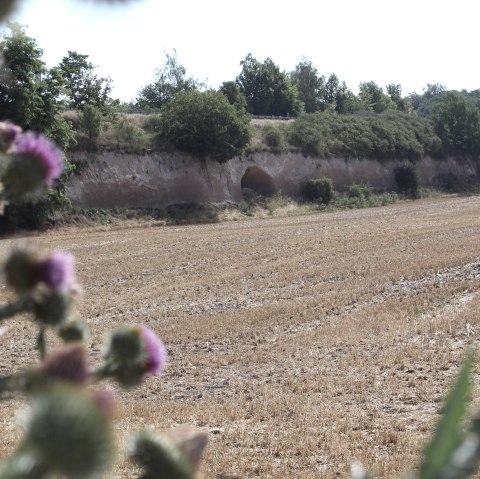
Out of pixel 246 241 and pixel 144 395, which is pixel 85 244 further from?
pixel 144 395

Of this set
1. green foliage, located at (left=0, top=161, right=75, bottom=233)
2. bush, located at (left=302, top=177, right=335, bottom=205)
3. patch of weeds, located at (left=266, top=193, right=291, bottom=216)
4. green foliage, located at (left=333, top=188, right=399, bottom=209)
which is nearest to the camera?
green foliage, located at (left=0, top=161, right=75, bottom=233)

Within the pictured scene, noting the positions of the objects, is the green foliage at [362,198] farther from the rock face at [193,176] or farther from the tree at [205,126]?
the tree at [205,126]

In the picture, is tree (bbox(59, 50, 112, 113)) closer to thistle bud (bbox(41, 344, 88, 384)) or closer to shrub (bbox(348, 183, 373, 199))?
shrub (bbox(348, 183, 373, 199))

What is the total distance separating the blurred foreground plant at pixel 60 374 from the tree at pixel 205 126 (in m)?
41.1

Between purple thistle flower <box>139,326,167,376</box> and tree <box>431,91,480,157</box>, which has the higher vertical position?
tree <box>431,91,480,157</box>

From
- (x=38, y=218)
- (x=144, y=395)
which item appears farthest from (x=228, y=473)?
(x=38, y=218)

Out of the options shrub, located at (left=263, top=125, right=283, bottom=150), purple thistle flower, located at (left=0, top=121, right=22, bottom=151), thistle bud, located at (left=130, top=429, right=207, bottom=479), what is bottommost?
thistle bud, located at (left=130, top=429, right=207, bottom=479)

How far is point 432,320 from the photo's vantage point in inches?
467

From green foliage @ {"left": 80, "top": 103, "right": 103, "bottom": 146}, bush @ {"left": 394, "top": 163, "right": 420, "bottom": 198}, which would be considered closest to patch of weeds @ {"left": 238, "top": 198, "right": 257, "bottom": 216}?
green foliage @ {"left": 80, "top": 103, "right": 103, "bottom": 146}

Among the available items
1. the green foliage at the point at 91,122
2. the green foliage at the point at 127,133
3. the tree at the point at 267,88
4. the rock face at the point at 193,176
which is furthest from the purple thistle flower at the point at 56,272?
the tree at the point at 267,88

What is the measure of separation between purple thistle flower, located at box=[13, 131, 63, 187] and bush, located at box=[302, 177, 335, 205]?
46597mm

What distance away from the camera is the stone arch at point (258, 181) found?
1876 inches

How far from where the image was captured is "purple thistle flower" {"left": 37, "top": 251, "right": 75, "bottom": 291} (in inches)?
32.1

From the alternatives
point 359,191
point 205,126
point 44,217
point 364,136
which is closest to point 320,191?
point 359,191
